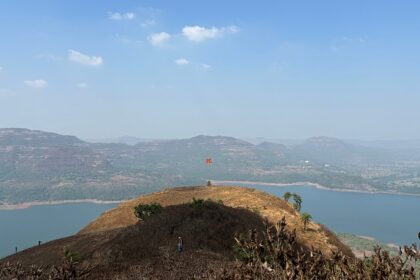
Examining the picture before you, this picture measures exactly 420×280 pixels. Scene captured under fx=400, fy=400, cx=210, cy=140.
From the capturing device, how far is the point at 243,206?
81.2 m

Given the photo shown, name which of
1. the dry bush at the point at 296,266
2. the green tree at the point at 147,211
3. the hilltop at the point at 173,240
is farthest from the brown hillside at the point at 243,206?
the dry bush at the point at 296,266

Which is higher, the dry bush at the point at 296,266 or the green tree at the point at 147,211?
the dry bush at the point at 296,266

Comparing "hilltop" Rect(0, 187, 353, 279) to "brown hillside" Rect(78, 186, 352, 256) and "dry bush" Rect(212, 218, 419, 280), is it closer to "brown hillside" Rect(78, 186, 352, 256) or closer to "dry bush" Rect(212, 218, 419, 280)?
"brown hillside" Rect(78, 186, 352, 256)

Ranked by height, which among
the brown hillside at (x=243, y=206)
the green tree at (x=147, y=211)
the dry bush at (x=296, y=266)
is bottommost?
the brown hillside at (x=243, y=206)

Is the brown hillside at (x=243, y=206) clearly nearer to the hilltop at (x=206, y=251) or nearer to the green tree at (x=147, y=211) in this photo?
the hilltop at (x=206, y=251)

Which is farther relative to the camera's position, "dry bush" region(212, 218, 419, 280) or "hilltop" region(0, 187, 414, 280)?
"hilltop" region(0, 187, 414, 280)

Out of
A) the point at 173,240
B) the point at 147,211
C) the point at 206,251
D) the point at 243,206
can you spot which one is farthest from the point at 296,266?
the point at 243,206

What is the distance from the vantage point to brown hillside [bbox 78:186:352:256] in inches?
2768

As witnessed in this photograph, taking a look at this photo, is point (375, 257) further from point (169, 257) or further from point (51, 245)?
point (51, 245)

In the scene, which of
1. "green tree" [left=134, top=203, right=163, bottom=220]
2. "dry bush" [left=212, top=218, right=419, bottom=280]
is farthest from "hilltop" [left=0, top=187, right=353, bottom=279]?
"dry bush" [left=212, top=218, right=419, bottom=280]

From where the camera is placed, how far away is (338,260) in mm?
15227

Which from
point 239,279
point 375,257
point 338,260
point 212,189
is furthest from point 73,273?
point 212,189

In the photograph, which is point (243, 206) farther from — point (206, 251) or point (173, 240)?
point (206, 251)

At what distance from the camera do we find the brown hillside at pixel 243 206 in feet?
231
